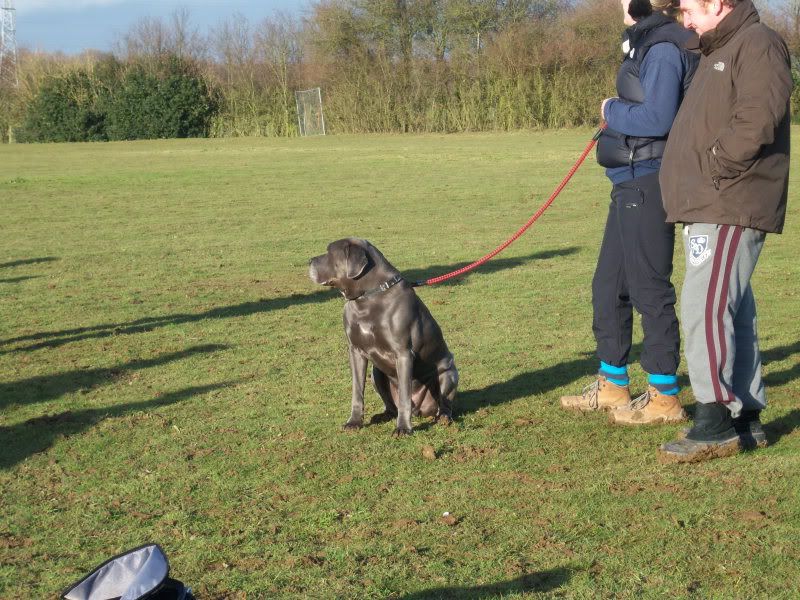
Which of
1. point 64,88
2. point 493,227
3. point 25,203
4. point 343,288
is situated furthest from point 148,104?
point 343,288

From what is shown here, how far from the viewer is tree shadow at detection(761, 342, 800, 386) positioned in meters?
A: 7.03

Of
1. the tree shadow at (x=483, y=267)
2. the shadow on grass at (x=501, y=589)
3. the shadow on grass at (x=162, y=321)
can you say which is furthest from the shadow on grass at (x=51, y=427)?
the tree shadow at (x=483, y=267)

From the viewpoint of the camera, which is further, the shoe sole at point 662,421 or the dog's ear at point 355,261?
the shoe sole at point 662,421

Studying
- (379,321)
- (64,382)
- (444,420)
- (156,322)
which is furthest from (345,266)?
(156,322)

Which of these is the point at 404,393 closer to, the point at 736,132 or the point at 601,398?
the point at 601,398

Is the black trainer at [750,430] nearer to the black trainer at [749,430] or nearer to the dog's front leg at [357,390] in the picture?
the black trainer at [749,430]

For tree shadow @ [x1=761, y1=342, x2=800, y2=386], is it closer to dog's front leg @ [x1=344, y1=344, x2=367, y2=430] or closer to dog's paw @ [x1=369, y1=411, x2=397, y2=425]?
dog's paw @ [x1=369, y1=411, x2=397, y2=425]

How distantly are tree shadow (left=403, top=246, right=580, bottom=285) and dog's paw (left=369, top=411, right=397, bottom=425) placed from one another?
544 cm

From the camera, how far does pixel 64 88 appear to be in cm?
5803

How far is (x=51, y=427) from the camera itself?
6410mm

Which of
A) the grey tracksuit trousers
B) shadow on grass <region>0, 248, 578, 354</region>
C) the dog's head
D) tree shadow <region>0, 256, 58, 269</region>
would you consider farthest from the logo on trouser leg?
tree shadow <region>0, 256, 58, 269</region>

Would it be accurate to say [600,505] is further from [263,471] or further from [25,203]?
[25,203]

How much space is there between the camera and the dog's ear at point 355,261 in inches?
233

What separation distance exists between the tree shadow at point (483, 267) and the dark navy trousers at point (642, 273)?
18.0 feet
